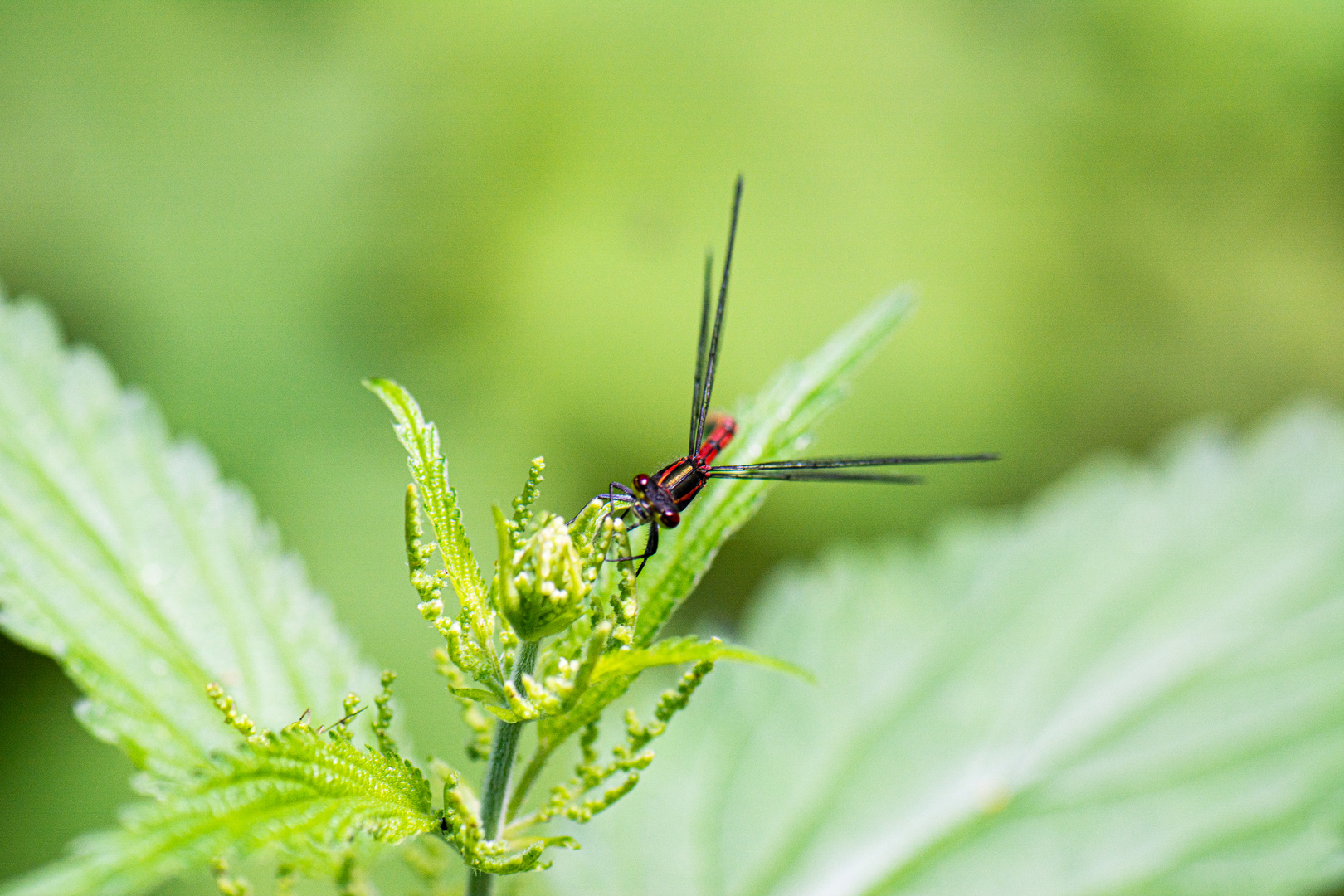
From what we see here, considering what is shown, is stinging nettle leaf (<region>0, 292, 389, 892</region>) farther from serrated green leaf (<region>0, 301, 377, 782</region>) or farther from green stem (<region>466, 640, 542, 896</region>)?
green stem (<region>466, 640, 542, 896</region>)

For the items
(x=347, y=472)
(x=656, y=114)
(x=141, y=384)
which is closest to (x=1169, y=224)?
(x=656, y=114)

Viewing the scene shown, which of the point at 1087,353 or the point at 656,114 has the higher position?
the point at 656,114

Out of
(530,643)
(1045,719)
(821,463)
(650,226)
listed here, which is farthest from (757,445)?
(650,226)

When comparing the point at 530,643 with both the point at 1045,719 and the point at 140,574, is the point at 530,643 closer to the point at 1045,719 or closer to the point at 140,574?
the point at 140,574

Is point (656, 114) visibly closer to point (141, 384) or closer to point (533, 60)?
point (533, 60)

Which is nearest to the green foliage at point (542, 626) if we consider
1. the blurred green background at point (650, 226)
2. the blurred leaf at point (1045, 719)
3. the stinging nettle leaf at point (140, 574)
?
the stinging nettle leaf at point (140, 574)

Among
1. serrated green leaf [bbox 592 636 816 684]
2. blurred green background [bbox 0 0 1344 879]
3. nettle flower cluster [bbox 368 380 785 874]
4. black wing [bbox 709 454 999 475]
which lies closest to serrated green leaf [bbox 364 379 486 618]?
nettle flower cluster [bbox 368 380 785 874]

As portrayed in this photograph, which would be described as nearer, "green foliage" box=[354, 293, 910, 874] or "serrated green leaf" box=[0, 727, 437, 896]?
"serrated green leaf" box=[0, 727, 437, 896]
